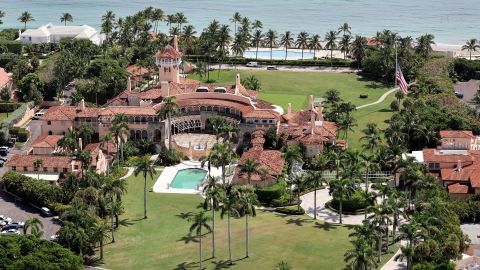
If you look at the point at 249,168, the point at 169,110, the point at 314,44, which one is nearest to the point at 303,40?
the point at 314,44

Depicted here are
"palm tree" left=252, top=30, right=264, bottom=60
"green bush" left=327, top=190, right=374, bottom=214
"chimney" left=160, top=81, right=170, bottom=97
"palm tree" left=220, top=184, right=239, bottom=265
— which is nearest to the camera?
"palm tree" left=220, top=184, right=239, bottom=265

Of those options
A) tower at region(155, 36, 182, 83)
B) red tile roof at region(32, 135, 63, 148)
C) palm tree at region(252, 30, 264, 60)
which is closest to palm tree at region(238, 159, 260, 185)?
red tile roof at region(32, 135, 63, 148)

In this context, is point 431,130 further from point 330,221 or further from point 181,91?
point 181,91

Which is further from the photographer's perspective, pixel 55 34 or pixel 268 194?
pixel 55 34

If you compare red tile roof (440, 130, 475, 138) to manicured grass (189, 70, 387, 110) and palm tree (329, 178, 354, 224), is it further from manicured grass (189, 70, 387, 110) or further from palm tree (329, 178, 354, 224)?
manicured grass (189, 70, 387, 110)

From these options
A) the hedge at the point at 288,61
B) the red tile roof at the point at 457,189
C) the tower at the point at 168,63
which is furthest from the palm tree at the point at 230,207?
the hedge at the point at 288,61

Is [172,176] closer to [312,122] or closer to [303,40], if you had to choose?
[312,122]

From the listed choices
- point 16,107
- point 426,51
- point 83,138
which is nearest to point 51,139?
point 83,138
